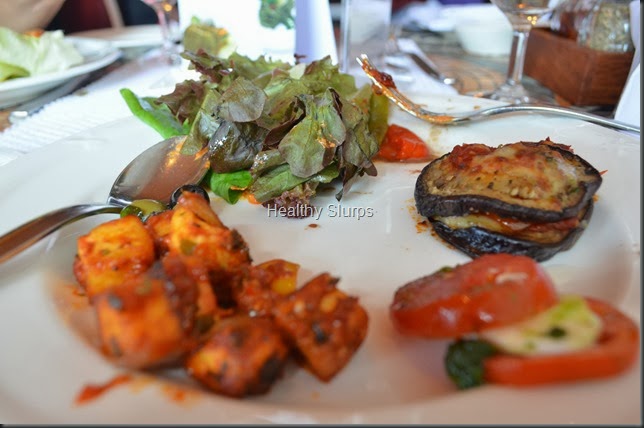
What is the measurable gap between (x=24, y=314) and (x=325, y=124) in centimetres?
106

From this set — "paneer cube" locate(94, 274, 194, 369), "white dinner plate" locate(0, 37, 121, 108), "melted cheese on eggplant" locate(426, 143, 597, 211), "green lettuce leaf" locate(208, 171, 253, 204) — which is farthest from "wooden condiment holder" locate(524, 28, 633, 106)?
"white dinner plate" locate(0, 37, 121, 108)

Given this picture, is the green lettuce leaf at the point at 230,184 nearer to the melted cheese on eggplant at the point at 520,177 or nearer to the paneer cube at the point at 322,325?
the melted cheese on eggplant at the point at 520,177

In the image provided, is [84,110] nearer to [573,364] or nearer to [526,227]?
[526,227]

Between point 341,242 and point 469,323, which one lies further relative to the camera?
point 341,242

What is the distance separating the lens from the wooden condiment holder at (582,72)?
90.9 inches

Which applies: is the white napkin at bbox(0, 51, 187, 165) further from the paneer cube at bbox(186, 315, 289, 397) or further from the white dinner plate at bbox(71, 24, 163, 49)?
the paneer cube at bbox(186, 315, 289, 397)


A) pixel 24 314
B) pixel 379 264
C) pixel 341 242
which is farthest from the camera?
pixel 341 242

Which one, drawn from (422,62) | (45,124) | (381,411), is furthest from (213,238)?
(422,62)

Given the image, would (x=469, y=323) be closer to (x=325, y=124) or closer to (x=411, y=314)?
(x=411, y=314)

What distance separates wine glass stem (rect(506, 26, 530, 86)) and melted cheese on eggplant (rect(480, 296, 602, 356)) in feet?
6.77

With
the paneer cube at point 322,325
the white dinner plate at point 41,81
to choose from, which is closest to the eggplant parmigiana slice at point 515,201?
the paneer cube at point 322,325

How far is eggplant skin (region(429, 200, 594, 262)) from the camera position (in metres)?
1.26

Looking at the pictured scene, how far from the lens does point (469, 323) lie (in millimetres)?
884

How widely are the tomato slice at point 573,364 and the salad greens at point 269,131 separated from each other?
0.94 metres
